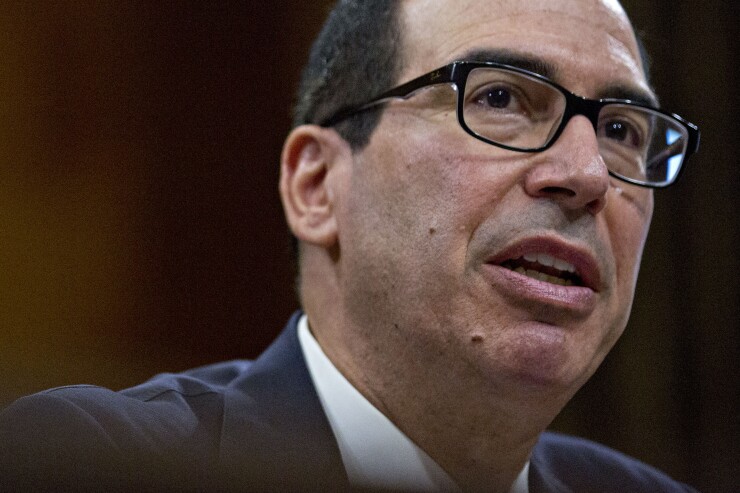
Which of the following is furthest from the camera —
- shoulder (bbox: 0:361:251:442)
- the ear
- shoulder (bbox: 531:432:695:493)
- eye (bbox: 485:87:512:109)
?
shoulder (bbox: 531:432:695:493)

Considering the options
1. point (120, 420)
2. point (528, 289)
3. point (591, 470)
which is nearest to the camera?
point (120, 420)

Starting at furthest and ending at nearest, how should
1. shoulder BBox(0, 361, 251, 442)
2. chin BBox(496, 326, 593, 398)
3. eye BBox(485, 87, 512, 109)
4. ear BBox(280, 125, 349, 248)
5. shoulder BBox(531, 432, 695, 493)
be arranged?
shoulder BBox(531, 432, 695, 493), ear BBox(280, 125, 349, 248), eye BBox(485, 87, 512, 109), chin BBox(496, 326, 593, 398), shoulder BBox(0, 361, 251, 442)

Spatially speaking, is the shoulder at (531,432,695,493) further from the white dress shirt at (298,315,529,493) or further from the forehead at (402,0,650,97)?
the forehead at (402,0,650,97)

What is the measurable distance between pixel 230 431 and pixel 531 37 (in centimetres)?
81

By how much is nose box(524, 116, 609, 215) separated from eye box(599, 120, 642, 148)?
0.13 m

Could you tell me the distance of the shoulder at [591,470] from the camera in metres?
1.79

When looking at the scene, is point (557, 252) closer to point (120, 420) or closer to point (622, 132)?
point (622, 132)

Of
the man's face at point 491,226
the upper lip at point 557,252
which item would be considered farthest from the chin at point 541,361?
the upper lip at point 557,252

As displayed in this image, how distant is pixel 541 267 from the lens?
1356 mm

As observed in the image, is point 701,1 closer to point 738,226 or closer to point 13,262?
point 738,226

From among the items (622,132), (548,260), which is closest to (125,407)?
(548,260)

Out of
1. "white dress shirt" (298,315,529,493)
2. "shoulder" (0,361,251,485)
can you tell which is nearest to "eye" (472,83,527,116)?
"white dress shirt" (298,315,529,493)

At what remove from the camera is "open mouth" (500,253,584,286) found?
135 centimetres

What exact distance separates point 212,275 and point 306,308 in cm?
140
